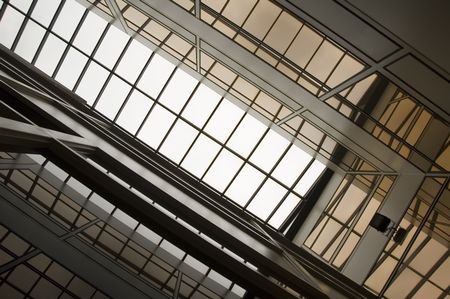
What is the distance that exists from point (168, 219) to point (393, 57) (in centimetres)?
690

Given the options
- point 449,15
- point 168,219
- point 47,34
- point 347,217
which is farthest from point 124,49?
point 168,219

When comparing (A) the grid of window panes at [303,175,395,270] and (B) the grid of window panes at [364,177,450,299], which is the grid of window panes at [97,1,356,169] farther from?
(B) the grid of window panes at [364,177,450,299]

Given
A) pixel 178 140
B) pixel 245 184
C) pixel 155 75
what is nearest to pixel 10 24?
→ pixel 155 75

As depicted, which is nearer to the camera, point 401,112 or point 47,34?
point 401,112

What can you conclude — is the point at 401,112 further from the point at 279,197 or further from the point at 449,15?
the point at 279,197

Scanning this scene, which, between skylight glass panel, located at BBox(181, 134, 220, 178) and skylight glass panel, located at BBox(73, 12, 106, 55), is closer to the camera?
skylight glass panel, located at BBox(73, 12, 106, 55)

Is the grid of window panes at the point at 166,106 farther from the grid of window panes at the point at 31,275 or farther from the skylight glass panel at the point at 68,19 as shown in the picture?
the grid of window panes at the point at 31,275

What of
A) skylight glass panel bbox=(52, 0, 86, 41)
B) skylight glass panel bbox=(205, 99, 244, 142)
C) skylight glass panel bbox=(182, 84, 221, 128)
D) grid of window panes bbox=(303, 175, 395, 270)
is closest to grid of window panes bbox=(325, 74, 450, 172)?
grid of window panes bbox=(303, 175, 395, 270)

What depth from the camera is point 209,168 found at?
20.9 meters

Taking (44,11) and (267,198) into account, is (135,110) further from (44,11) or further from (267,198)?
(267,198)

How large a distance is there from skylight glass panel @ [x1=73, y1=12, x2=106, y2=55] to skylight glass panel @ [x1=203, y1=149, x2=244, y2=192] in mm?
9100

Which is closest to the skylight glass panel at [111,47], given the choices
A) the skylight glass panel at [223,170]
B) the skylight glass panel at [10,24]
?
the skylight glass panel at [10,24]

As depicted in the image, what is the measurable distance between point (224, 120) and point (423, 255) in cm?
1139

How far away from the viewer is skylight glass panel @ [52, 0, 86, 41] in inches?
757
